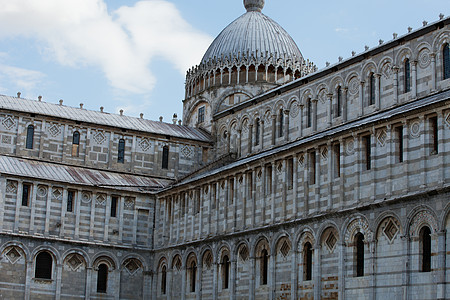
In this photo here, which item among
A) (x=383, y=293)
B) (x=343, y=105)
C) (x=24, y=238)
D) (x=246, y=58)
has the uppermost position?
(x=246, y=58)

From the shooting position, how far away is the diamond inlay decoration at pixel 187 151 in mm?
65375

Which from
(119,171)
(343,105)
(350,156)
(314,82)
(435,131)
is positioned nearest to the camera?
(435,131)

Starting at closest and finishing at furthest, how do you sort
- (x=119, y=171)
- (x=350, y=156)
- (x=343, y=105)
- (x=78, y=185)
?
1. (x=350, y=156)
2. (x=343, y=105)
3. (x=78, y=185)
4. (x=119, y=171)

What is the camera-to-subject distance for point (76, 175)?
196ft

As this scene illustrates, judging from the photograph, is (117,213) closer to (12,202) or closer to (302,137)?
(12,202)

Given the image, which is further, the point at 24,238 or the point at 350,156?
the point at 24,238

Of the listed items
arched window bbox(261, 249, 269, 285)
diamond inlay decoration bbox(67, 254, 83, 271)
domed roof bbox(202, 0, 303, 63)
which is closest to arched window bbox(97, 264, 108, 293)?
diamond inlay decoration bbox(67, 254, 83, 271)

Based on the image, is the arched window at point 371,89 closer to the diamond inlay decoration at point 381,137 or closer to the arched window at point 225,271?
the diamond inlay decoration at point 381,137

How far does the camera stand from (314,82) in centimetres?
5384

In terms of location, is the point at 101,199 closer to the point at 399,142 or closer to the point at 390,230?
the point at 390,230

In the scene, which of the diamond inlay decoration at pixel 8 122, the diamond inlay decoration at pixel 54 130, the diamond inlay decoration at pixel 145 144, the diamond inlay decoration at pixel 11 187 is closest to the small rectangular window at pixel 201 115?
the diamond inlay decoration at pixel 145 144

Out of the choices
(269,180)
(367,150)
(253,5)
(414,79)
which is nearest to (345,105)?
(414,79)

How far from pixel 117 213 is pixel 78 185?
3598mm

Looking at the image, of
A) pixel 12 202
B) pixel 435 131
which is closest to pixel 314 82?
pixel 435 131
